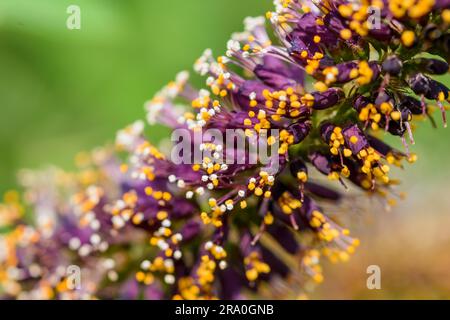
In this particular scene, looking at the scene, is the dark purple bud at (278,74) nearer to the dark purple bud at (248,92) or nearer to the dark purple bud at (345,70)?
the dark purple bud at (248,92)

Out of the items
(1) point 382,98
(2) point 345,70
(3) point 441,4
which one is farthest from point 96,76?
(3) point 441,4

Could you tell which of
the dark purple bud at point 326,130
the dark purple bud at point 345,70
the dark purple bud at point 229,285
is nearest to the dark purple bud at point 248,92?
the dark purple bud at point 326,130

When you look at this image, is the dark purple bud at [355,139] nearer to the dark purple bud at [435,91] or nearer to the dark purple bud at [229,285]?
the dark purple bud at [435,91]

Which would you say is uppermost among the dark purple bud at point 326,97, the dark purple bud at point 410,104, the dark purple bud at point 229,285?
the dark purple bud at point 326,97

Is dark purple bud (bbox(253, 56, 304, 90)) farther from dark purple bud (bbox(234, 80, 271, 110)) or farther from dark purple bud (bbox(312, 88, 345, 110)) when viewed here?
dark purple bud (bbox(312, 88, 345, 110))

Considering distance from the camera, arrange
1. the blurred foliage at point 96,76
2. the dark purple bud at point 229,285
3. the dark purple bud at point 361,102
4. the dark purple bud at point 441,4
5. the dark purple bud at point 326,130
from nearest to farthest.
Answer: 1. the dark purple bud at point 441,4
2. the dark purple bud at point 361,102
3. the dark purple bud at point 326,130
4. the dark purple bud at point 229,285
5. the blurred foliage at point 96,76

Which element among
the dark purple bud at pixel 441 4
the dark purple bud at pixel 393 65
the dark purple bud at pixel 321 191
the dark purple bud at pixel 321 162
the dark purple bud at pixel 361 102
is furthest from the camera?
the dark purple bud at pixel 321 191

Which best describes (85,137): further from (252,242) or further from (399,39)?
(399,39)

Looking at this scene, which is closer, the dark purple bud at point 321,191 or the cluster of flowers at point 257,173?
the cluster of flowers at point 257,173

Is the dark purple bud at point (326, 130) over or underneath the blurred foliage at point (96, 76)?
underneath
